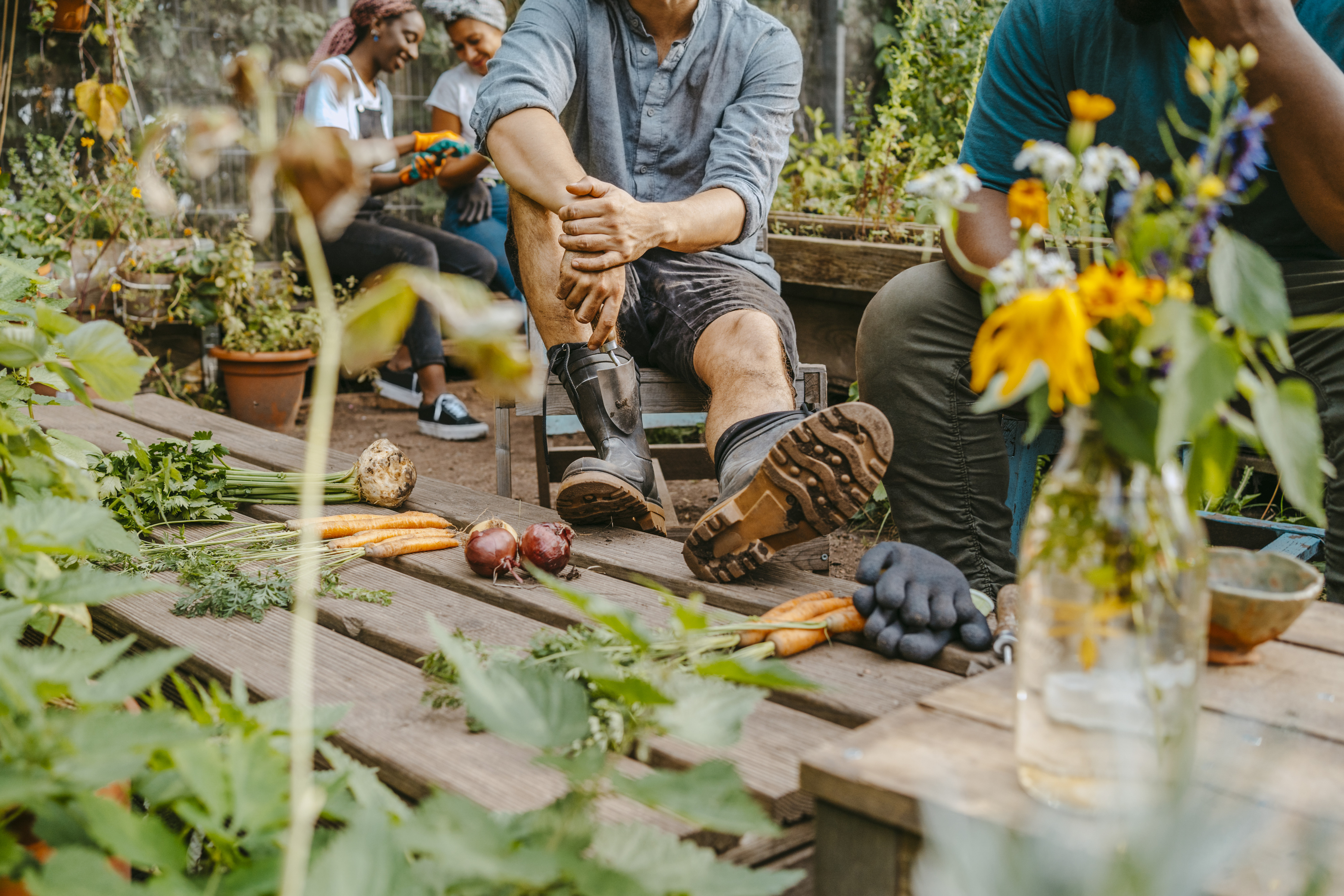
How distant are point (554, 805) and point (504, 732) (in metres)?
0.08

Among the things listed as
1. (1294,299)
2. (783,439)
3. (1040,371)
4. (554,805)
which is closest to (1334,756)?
(1040,371)

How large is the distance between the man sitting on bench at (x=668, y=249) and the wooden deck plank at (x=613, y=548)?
0.05 metres

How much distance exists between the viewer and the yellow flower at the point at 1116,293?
2.11 feet

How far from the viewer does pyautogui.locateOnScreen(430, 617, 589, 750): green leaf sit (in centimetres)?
73

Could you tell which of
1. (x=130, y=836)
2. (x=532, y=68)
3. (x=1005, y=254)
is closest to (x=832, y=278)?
(x=532, y=68)

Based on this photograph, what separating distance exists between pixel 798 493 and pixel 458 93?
12.2 ft

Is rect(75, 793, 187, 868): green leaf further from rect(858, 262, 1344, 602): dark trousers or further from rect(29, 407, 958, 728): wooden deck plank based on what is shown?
rect(858, 262, 1344, 602): dark trousers

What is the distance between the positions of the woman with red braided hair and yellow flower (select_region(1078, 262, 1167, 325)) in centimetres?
378

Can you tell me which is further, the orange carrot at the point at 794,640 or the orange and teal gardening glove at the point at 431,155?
the orange and teal gardening glove at the point at 431,155

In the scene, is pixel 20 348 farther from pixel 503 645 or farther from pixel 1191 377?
pixel 1191 377

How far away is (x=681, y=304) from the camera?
2.23 metres

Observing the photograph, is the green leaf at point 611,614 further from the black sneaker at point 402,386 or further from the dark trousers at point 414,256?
the black sneaker at point 402,386

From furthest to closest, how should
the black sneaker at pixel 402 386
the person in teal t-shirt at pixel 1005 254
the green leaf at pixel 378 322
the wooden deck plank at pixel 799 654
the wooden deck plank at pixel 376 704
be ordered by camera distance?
the black sneaker at pixel 402 386
the person in teal t-shirt at pixel 1005 254
the wooden deck plank at pixel 799 654
the wooden deck plank at pixel 376 704
the green leaf at pixel 378 322

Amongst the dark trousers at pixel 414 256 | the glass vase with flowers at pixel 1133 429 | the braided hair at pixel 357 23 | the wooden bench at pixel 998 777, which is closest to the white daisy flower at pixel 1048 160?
the glass vase with flowers at pixel 1133 429
